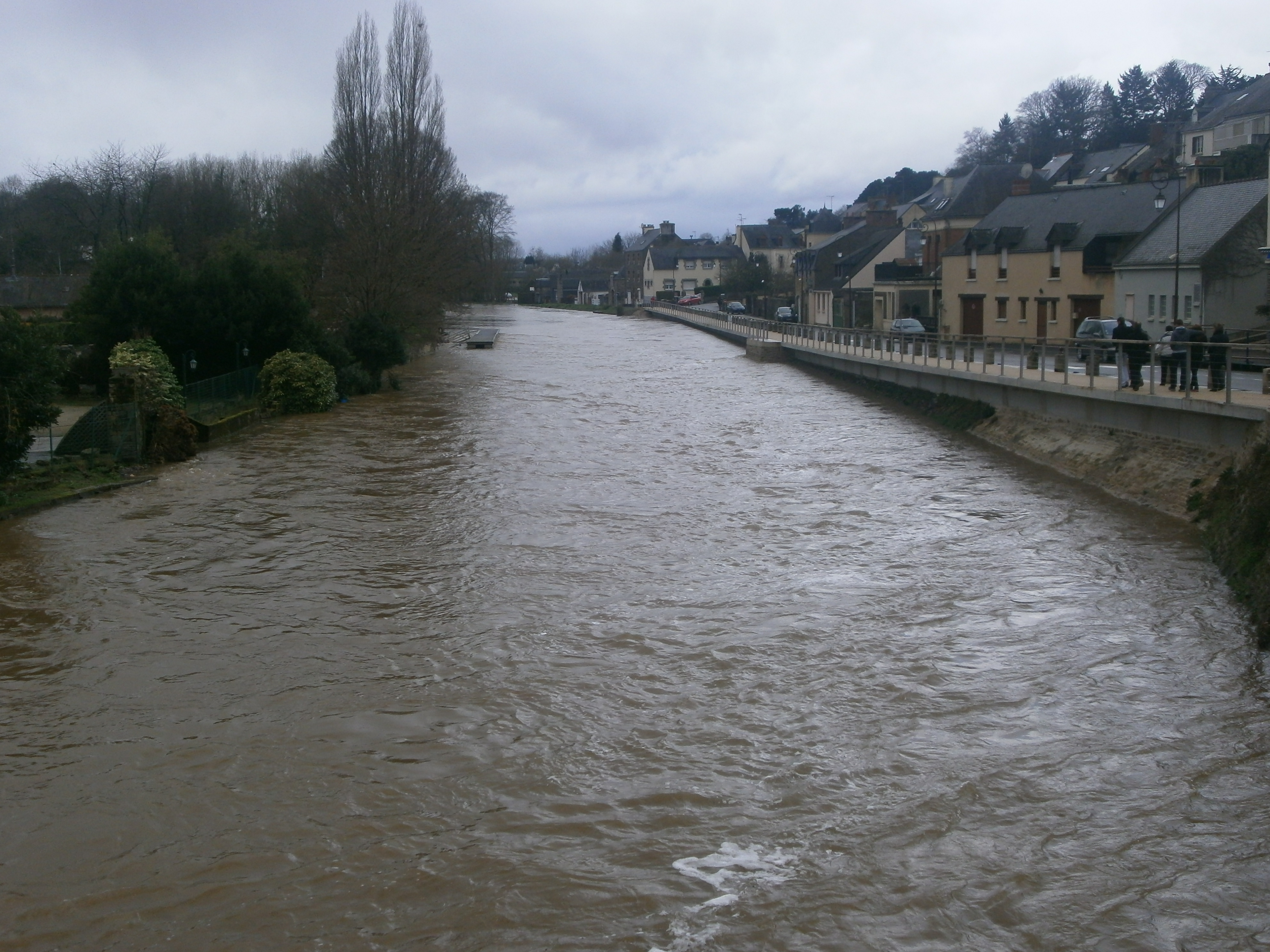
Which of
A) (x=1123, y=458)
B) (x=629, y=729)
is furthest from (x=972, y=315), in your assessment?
(x=629, y=729)

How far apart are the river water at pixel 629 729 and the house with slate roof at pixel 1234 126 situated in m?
53.9

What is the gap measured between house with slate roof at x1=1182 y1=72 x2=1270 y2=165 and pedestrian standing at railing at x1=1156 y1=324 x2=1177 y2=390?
150 feet

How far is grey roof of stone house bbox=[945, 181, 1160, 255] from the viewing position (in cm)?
4256

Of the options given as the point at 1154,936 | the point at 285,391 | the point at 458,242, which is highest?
the point at 458,242

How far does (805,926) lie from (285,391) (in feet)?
95.3

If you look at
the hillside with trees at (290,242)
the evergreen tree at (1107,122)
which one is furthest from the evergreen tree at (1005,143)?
the hillside with trees at (290,242)

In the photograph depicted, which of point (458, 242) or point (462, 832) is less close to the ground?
point (458, 242)

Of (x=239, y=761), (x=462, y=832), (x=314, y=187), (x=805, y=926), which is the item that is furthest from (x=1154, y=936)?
(x=314, y=187)

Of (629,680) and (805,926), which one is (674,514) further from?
(805,926)

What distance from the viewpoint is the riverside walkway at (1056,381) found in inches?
715

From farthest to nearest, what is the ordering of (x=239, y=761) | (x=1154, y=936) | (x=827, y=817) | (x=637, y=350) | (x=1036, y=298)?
1. (x=637, y=350)
2. (x=1036, y=298)
3. (x=239, y=761)
4. (x=827, y=817)
5. (x=1154, y=936)

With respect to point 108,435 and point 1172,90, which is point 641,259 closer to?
point 1172,90

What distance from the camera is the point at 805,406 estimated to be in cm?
3706

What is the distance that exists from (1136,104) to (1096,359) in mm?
97781
